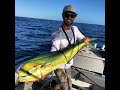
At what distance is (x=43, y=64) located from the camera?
8.08 feet

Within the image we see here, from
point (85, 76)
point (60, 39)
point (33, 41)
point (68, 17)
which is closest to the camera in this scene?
point (68, 17)

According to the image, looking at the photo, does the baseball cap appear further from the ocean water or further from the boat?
the boat

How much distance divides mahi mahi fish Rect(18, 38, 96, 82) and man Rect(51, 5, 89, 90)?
157mm

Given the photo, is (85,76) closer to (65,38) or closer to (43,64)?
(65,38)

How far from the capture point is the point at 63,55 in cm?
253

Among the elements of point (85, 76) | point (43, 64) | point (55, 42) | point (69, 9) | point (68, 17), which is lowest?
point (85, 76)

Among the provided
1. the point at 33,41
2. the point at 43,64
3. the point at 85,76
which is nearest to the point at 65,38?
the point at 43,64

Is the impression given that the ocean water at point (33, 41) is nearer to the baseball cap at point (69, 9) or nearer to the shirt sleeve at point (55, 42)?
the baseball cap at point (69, 9)

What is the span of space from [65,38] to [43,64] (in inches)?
20.9

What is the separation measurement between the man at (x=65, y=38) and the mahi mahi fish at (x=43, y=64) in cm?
16
